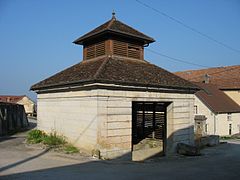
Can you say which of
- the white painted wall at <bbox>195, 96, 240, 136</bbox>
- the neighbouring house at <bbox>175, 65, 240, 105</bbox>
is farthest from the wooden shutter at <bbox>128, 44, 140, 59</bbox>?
the neighbouring house at <bbox>175, 65, 240, 105</bbox>

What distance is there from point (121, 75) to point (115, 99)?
143 centimetres

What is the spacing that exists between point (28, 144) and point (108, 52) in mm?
7109

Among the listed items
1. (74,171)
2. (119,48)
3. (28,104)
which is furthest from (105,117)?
(28,104)

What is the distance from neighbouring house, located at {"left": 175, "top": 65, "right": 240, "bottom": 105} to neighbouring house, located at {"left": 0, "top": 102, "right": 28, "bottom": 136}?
30103 mm

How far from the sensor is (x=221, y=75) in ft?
148

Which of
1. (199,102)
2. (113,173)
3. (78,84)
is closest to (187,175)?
(113,173)

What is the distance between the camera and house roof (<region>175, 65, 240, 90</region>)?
138 ft

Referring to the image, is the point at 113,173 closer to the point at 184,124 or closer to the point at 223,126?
the point at 184,124

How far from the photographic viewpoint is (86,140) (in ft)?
42.4

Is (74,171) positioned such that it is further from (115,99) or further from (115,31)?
(115,31)

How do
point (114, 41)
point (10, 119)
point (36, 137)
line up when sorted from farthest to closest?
point (10, 119), point (114, 41), point (36, 137)

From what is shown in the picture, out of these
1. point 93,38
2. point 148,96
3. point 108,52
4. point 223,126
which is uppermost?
point 93,38

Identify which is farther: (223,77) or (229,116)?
(223,77)

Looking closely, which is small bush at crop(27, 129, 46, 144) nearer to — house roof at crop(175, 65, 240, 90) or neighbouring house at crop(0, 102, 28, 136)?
neighbouring house at crop(0, 102, 28, 136)
